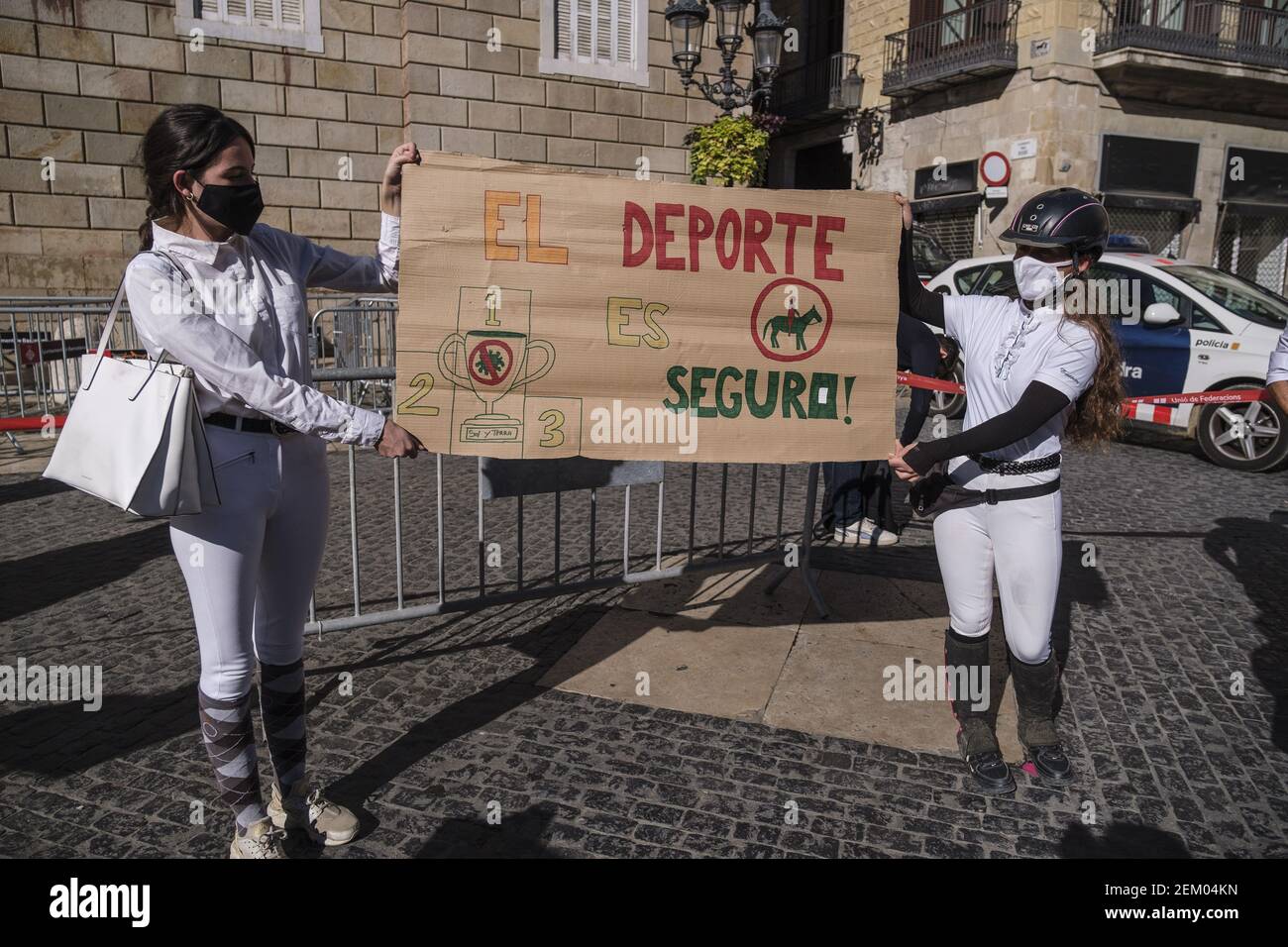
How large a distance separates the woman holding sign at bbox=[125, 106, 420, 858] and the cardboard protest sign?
20.1 inches

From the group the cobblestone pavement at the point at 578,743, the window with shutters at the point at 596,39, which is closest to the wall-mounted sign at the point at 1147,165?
the window with shutters at the point at 596,39

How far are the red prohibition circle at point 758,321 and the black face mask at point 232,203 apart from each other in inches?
69.6

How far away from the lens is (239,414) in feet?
8.45

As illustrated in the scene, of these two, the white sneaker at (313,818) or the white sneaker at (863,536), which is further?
the white sneaker at (863,536)

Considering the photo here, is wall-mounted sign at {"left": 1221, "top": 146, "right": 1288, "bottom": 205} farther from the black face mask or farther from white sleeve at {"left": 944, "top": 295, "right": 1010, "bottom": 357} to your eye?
the black face mask

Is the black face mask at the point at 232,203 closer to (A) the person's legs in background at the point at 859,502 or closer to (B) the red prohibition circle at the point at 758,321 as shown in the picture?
(B) the red prohibition circle at the point at 758,321

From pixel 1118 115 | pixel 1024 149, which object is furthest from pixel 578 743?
pixel 1118 115

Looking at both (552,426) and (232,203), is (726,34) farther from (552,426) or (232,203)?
(232,203)

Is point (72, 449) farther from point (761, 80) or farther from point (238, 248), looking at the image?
point (761, 80)

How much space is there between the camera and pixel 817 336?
3.60 m

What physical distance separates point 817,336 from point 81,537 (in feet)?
17.4

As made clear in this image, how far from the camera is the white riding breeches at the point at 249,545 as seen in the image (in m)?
2.54

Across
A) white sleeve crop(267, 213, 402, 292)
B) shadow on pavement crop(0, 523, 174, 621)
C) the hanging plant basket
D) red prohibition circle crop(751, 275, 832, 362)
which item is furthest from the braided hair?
the hanging plant basket

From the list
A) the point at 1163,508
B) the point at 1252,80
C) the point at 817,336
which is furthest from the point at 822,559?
the point at 1252,80
